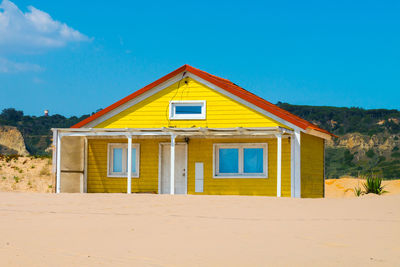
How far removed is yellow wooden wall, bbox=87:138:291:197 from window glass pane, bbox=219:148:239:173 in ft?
1.07

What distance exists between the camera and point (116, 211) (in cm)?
1067

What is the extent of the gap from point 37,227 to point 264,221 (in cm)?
354

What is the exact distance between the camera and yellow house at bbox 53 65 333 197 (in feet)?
62.9

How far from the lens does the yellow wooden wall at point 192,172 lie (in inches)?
762

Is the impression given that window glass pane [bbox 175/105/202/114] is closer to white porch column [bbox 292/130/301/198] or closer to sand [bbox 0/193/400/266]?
white porch column [bbox 292/130/301/198]

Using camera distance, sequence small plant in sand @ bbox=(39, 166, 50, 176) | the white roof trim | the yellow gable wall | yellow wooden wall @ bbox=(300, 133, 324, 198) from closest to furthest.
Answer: the white roof trim < yellow wooden wall @ bbox=(300, 133, 324, 198) < the yellow gable wall < small plant in sand @ bbox=(39, 166, 50, 176)

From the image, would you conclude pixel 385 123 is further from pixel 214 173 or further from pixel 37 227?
pixel 37 227

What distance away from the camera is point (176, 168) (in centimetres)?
2069

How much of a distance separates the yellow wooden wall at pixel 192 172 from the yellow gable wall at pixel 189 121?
1.96 ft

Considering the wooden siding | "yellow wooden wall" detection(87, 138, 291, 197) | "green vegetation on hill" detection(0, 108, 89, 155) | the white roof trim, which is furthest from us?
"green vegetation on hill" detection(0, 108, 89, 155)

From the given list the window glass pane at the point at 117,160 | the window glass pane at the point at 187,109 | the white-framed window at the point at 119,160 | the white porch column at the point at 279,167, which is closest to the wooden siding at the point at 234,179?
the window glass pane at the point at 187,109

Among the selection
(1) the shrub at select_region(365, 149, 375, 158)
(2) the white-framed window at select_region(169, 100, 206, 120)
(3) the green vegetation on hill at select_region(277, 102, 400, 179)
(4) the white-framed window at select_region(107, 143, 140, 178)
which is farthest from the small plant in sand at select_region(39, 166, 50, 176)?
(1) the shrub at select_region(365, 149, 375, 158)

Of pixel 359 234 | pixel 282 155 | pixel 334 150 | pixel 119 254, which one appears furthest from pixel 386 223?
pixel 334 150

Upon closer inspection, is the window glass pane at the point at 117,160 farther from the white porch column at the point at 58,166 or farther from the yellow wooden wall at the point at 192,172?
the white porch column at the point at 58,166
